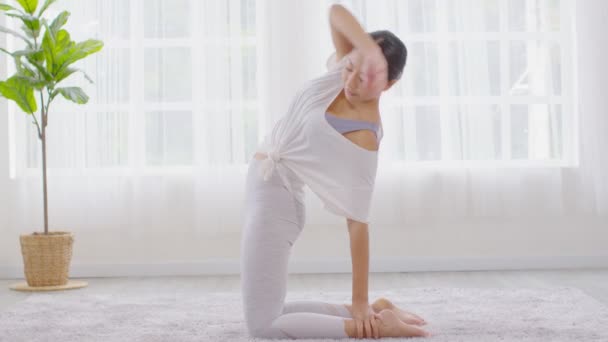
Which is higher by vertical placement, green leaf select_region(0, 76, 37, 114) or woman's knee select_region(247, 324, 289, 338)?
green leaf select_region(0, 76, 37, 114)

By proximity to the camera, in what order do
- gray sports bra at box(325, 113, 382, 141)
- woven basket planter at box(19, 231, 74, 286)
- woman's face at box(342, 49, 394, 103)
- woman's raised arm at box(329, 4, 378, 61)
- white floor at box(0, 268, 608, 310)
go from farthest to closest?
1. woven basket planter at box(19, 231, 74, 286)
2. white floor at box(0, 268, 608, 310)
3. gray sports bra at box(325, 113, 382, 141)
4. woman's face at box(342, 49, 394, 103)
5. woman's raised arm at box(329, 4, 378, 61)

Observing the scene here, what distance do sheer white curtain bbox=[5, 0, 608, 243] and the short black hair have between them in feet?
7.40

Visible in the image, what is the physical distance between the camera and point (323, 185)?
97.9 inches

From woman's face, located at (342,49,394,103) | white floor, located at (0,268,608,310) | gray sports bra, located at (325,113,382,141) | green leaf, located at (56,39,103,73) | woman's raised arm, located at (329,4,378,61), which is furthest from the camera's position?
green leaf, located at (56,39,103,73)

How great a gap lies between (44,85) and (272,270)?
7.44ft

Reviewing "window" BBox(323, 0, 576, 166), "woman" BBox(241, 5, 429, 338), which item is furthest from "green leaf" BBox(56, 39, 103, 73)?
"woman" BBox(241, 5, 429, 338)

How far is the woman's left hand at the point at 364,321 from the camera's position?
8.18ft

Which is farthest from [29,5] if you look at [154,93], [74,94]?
[154,93]

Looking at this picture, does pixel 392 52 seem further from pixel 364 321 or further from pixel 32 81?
pixel 32 81

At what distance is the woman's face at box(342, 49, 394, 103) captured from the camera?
7.83 ft

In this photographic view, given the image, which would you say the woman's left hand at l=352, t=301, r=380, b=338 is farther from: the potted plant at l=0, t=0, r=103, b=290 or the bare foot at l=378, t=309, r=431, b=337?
the potted plant at l=0, t=0, r=103, b=290

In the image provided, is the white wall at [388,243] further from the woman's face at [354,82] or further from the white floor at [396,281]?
the woman's face at [354,82]

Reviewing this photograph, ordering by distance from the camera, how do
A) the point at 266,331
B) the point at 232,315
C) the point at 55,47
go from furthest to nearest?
the point at 55,47
the point at 232,315
the point at 266,331

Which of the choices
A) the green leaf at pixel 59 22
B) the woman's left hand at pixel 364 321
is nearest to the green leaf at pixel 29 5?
the green leaf at pixel 59 22
